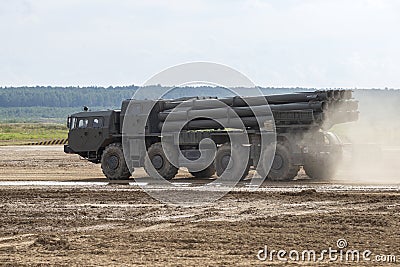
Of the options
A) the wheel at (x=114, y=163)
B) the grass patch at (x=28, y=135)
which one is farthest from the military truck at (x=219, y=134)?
the grass patch at (x=28, y=135)

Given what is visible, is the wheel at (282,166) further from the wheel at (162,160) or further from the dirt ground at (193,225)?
the wheel at (162,160)

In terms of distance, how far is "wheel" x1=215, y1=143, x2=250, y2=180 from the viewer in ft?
93.6

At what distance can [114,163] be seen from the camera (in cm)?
3086

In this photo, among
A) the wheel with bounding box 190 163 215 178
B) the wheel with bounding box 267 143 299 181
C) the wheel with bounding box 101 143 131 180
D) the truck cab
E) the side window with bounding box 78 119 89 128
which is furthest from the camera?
the side window with bounding box 78 119 89 128

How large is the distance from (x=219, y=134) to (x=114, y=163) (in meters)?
4.40

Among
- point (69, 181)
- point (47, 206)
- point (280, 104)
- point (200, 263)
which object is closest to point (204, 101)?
point (280, 104)

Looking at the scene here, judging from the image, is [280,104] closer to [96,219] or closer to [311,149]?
[311,149]

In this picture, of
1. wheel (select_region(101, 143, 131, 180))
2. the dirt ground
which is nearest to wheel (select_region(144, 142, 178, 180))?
wheel (select_region(101, 143, 131, 180))

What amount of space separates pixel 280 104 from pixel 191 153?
3.75m

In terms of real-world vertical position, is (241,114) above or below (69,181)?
above

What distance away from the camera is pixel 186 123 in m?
29.5

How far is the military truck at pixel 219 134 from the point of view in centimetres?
2761

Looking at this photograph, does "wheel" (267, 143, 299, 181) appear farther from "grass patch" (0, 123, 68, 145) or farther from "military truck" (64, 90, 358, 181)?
"grass patch" (0, 123, 68, 145)

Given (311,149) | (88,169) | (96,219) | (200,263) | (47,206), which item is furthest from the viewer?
(88,169)
